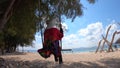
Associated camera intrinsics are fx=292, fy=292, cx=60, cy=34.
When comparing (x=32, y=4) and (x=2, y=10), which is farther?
(x=32, y=4)

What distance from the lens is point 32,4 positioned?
53.1 ft

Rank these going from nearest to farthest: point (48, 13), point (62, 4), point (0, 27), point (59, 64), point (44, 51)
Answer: point (44, 51)
point (59, 64)
point (0, 27)
point (62, 4)
point (48, 13)

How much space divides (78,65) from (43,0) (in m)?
4.52

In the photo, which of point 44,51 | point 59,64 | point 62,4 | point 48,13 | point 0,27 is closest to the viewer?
point 44,51

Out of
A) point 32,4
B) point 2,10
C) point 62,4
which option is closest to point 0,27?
point 2,10

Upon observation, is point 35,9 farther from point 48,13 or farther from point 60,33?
point 60,33

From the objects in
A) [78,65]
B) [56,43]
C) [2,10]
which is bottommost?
[78,65]

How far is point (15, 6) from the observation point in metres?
15.5

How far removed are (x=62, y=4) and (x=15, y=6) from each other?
8.20 feet

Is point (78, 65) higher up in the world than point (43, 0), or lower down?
lower down

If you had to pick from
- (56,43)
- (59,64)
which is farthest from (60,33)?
(59,64)

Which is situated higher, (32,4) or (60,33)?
(32,4)

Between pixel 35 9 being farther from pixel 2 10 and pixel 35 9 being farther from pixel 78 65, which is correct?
pixel 78 65

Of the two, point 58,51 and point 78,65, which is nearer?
point 58,51
